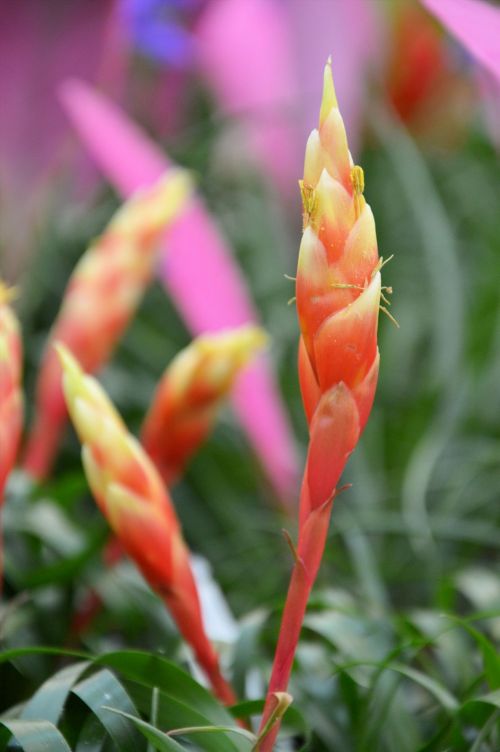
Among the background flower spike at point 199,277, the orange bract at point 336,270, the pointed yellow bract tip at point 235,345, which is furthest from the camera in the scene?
the background flower spike at point 199,277

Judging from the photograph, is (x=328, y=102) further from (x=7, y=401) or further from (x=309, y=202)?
(x=7, y=401)

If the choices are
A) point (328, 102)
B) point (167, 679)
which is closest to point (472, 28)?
point (328, 102)

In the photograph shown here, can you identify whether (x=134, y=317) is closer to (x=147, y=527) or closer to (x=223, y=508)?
(x=223, y=508)

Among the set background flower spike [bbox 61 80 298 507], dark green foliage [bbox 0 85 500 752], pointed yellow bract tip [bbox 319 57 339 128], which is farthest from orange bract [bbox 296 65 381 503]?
background flower spike [bbox 61 80 298 507]

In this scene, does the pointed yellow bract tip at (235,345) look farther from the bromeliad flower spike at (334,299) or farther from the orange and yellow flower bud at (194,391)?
the bromeliad flower spike at (334,299)

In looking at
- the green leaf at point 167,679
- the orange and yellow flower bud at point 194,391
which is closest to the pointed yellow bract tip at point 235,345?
the orange and yellow flower bud at point 194,391

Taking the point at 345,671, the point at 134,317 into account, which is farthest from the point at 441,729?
the point at 134,317

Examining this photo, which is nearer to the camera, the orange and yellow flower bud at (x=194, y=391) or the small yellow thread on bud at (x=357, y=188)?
the small yellow thread on bud at (x=357, y=188)

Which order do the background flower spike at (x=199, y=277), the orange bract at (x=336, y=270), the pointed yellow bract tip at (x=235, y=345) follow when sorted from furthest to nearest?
the background flower spike at (x=199, y=277) → the pointed yellow bract tip at (x=235, y=345) → the orange bract at (x=336, y=270)

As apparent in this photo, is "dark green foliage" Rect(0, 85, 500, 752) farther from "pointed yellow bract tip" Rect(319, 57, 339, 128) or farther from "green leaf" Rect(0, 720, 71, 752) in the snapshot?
"pointed yellow bract tip" Rect(319, 57, 339, 128)
